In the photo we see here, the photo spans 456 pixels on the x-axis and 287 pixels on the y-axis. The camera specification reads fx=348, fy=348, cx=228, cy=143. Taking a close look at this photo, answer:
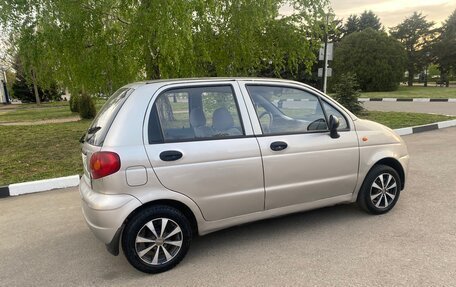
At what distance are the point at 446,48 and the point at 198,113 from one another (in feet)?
150

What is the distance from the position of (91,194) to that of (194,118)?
3.68ft

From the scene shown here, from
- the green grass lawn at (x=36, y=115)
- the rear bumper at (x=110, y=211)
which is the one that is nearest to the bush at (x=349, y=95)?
the rear bumper at (x=110, y=211)

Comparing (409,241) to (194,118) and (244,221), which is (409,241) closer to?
(244,221)

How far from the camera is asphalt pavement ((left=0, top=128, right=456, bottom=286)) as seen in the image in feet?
9.37

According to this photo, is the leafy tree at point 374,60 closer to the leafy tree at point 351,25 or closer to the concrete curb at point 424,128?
the leafy tree at point 351,25

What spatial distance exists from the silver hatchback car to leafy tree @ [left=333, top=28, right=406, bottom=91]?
30152mm

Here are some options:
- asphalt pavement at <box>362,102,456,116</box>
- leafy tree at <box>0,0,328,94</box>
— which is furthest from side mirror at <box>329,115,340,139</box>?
asphalt pavement at <box>362,102,456,116</box>

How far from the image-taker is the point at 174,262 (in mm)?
3090

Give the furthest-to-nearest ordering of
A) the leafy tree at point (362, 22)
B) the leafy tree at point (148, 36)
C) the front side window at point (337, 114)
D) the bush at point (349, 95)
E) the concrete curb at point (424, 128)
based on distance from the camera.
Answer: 1. the leafy tree at point (362, 22)
2. the bush at point (349, 95)
3. the concrete curb at point (424, 128)
4. the leafy tree at point (148, 36)
5. the front side window at point (337, 114)

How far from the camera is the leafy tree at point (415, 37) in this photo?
140 feet

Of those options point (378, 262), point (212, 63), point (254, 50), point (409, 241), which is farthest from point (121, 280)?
point (254, 50)

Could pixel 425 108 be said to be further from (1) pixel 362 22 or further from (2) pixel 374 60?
(1) pixel 362 22

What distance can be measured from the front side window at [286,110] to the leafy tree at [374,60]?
30.1 metres

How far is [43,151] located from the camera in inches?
318
